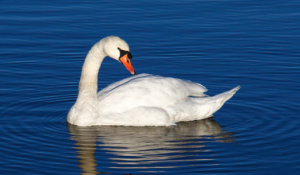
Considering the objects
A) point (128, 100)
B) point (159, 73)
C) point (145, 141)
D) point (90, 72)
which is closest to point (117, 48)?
point (90, 72)

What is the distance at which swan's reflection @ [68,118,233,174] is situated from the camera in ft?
35.3

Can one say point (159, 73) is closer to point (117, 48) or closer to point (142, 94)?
point (142, 94)

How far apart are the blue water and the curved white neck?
75 cm

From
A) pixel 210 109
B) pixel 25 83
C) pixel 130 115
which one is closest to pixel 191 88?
pixel 210 109

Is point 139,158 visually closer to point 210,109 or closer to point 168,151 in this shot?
point 168,151

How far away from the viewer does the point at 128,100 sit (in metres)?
12.5

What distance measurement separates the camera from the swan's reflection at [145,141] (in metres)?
10.8

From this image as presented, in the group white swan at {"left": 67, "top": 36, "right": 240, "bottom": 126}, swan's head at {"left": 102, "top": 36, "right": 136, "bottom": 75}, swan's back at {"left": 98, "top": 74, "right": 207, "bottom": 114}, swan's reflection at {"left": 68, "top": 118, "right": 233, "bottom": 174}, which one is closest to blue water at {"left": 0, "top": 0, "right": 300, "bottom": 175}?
swan's reflection at {"left": 68, "top": 118, "right": 233, "bottom": 174}

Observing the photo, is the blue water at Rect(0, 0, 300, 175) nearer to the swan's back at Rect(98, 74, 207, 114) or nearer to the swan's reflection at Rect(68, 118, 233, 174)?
the swan's reflection at Rect(68, 118, 233, 174)

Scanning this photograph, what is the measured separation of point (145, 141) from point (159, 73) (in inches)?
177

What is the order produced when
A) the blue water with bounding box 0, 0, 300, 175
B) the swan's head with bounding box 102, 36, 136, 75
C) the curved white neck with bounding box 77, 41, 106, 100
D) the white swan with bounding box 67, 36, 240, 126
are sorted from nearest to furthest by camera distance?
the blue water with bounding box 0, 0, 300, 175 → the swan's head with bounding box 102, 36, 136, 75 → the white swan with bounding box 67, 36, 240, 126 → the curved white neck with bounding box 77, 41, 106, 100

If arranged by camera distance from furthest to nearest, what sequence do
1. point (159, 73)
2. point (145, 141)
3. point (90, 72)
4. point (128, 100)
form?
point (159, 73), point (90, 72), point (128, 100), point (145, 141)

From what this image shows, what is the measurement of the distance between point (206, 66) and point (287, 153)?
19.5 feet

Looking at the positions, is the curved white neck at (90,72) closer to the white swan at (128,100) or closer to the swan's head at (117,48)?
the white swan at (128,100)
